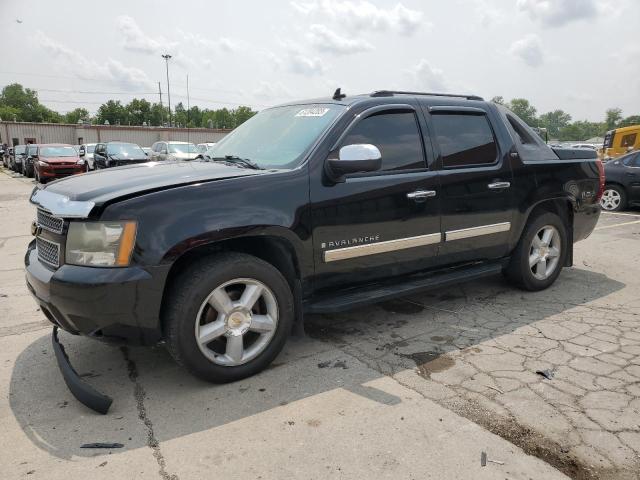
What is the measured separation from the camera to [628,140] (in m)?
21.2

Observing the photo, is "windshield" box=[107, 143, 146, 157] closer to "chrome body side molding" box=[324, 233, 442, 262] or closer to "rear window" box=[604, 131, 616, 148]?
"chrome body side molding" box=[324, 233, 442, 262]

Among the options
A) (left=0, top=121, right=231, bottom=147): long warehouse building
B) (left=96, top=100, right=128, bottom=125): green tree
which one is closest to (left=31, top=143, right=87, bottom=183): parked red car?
(left=0, top=121, right=231, bottom=147): long warehouse building

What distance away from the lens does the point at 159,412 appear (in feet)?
9.53

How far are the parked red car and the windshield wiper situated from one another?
17.8 m

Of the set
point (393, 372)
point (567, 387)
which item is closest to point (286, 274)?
point (393, 372)

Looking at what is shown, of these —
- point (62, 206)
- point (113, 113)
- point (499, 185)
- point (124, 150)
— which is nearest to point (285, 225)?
point (62, 206)

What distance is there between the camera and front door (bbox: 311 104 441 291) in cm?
350

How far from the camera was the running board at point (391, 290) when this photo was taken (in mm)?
3555

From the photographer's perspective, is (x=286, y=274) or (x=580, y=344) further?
(x=580, y=344)

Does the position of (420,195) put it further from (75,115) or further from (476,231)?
(75,115)

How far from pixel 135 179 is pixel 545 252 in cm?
396

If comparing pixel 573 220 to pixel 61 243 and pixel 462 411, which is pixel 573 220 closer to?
pixel 462 411

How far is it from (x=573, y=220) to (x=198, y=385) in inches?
164

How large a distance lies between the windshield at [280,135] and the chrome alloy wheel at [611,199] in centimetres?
1033
